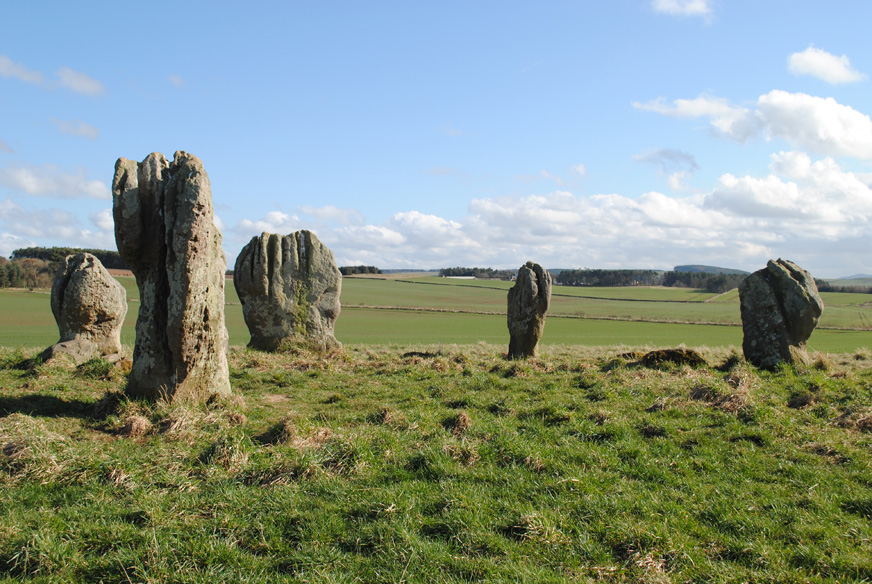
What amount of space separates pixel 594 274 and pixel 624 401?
103 m

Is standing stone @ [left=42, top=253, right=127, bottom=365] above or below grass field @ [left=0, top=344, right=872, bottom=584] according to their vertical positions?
above

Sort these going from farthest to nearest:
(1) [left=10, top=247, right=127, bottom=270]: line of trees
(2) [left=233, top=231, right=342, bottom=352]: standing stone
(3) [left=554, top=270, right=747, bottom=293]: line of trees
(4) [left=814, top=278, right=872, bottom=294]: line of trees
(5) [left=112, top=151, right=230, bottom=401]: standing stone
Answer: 1. (3) [left=554, top=270, right=747, bottom=293]: line of trees
2. (4) [left=814, top=278, right=872, bottom=294]: line of trees
3. (1) [left=10, top=247, right=127, bottom=270]: line of trees
4. (2) [left=233, top=231, right=342, bottom=352]: standing stone
5. (5) [left=112, top=151, right=230, bottom=401]: standing stone

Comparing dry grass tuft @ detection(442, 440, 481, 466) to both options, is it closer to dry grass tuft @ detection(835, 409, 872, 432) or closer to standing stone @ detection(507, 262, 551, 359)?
dry grass tuft @ detection(835, 409, 872, 432)

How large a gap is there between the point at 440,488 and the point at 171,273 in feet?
20.6

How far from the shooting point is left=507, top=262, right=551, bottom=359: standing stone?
1820 centimetres

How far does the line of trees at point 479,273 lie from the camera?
392ft

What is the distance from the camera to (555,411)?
9.76m

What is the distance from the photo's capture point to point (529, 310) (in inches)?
720

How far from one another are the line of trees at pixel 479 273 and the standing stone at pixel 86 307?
104114mm

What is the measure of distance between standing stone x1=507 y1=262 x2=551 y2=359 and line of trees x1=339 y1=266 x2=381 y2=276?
310 ft

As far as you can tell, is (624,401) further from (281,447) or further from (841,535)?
(281,447)

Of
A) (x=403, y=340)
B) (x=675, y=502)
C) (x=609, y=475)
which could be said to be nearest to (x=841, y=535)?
(x=675, y=502)

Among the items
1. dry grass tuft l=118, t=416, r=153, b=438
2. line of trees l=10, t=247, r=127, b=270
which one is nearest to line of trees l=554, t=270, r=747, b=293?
line of trees l=10, t=247, r=127, b=270

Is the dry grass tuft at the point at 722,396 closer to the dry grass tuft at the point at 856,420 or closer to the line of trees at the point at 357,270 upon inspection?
the dry grass tuft at the point at 856,420
